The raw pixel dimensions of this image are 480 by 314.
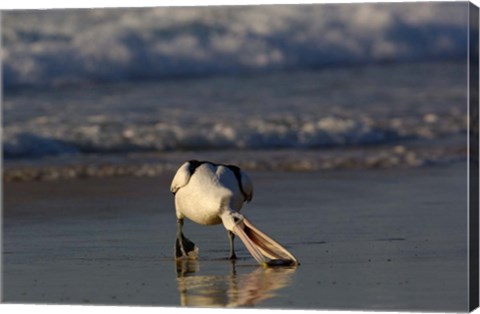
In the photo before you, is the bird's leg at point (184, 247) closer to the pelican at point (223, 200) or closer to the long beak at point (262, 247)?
the pelican at point (223, 200)

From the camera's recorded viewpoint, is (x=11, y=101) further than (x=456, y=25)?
Yes

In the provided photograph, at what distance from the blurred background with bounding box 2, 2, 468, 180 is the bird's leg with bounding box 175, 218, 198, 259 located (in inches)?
158

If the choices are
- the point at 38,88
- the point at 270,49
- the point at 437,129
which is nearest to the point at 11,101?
the point at 38,88

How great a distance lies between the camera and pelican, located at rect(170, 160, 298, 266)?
11.8m

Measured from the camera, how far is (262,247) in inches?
468

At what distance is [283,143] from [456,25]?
3.49 m

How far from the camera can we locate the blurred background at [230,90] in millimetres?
16453

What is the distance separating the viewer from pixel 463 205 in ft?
45.3

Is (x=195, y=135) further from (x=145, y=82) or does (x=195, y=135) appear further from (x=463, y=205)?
(x=463, y=205)

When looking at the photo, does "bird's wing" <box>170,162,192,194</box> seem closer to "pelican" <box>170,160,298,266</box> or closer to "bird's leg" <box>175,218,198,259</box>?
"pelican" <box>170,160,298,266</box>

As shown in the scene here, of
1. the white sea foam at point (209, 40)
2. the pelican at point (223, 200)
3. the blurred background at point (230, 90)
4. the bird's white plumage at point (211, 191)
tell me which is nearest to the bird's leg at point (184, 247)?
the pelican at point (223, 200)

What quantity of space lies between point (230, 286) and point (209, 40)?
6.33 meters

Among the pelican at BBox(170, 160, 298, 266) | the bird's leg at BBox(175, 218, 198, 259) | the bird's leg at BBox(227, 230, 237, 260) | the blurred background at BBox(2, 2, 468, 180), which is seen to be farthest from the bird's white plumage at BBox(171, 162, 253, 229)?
the blurred background at BBox(2, 2, 468, 180)

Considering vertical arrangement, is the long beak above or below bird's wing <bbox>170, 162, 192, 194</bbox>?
below
